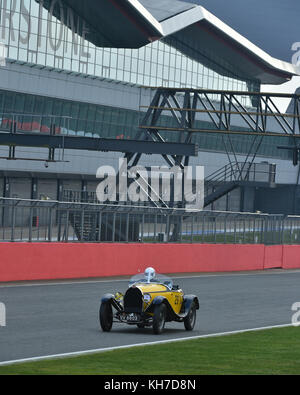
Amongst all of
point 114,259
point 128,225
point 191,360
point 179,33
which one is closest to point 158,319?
point 191,360

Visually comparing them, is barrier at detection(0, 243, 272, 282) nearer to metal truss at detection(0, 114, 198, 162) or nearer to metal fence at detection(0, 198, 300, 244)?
metal fence at detection(0, 198, 300, 244)

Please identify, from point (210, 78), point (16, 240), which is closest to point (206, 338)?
point (16, 240)

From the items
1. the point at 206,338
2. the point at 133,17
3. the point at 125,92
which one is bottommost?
the point at 206,338

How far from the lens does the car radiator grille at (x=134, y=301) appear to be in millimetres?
17859

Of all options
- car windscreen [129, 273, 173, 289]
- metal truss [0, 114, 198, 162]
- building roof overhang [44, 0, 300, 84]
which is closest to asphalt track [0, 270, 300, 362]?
car windscreen [129, 273, 173, 289]

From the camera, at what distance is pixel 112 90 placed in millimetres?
65000

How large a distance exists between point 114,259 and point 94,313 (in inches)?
548

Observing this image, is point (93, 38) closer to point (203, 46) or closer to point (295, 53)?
point (203, 46)

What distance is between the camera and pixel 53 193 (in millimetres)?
62656

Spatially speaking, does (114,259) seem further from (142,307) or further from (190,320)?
(142,307)

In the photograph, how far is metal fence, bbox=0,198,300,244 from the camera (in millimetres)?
30156

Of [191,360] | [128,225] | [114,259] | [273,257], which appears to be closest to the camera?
[191,360]

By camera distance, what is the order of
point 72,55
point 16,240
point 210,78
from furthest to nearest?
1. point 210,78
2. point 72,55
3. point 16,240

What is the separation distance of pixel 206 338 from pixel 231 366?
3.86 meters
